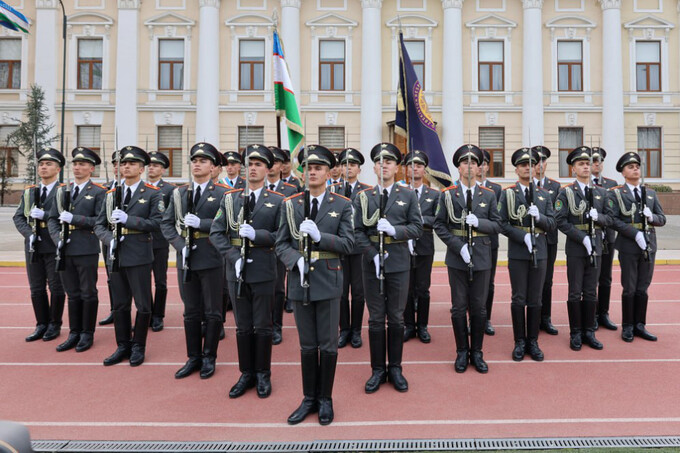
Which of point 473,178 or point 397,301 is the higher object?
point 473,178

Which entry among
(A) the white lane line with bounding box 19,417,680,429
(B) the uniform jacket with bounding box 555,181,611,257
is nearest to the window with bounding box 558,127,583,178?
(B) the uniform jacket with bounding box 555,181,611,257

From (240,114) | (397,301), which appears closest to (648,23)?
(240,114)

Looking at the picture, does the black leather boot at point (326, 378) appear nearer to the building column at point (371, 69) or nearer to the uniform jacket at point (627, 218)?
the uniform jacket at point (627, 218)

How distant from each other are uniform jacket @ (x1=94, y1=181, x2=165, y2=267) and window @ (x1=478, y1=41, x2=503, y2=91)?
2209cm

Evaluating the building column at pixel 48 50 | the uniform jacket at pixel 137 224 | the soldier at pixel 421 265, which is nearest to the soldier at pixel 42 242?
the uniform jacket at pixel 137 224

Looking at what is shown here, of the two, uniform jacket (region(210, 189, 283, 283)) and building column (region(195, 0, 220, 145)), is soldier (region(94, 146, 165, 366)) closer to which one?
uniform jacket (region(210, 189, 283, 283))

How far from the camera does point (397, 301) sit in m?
4.70

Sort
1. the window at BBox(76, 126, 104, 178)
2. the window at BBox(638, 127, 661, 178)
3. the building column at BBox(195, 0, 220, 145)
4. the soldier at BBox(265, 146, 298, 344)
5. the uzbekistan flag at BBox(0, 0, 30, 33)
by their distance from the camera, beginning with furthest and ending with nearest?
the window at BBox(638, 127, 661, 178) < the window at BBox(76, 126, 104, 178) < the building column at BBox(195, 0, 220, 145) < the uzbekistan flag at BBox(0, 0, 30, 33) < the soldier at BBox(265, 146, 298, 344)

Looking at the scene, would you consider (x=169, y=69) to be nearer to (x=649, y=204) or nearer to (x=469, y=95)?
(x=469, y=95)

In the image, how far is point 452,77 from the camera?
23969mm

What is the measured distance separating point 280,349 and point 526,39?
2268cm

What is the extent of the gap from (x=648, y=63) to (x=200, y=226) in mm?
26657

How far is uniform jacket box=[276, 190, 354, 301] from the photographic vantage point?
4.07 meters

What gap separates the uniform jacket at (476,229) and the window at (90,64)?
23.9 m
